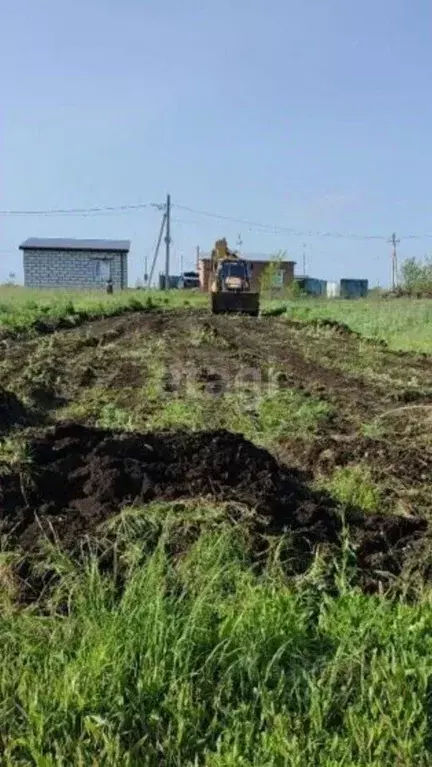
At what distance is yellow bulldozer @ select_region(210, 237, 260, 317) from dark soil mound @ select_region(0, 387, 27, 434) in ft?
73.6

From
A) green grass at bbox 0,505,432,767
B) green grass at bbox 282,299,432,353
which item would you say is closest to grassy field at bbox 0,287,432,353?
green grass at bbox 282,299,432,353

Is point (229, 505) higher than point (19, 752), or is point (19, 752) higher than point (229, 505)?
point (229, 505)

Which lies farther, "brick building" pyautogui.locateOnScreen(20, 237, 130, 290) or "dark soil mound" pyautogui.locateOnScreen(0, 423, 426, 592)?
"brick building" pyautogui.locateOnScreen(20, 237, 130, 290)

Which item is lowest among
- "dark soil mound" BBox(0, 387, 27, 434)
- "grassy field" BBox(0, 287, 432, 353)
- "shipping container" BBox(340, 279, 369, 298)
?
"dark soil mound" BBox(0, 387, 27, 434)

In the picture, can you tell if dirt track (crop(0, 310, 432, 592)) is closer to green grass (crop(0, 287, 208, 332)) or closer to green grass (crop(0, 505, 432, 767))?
green grass (crop(0, 505, 432, 767))

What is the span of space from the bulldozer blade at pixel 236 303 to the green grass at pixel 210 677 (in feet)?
93.9

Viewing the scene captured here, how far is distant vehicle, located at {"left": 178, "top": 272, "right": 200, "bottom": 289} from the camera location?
226 ft

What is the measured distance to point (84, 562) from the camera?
4.09 metres

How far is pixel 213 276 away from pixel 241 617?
3169 centimetres

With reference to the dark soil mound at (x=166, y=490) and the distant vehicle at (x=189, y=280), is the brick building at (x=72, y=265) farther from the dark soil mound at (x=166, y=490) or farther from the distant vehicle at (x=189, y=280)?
the dark soil mound at (x=166, y=490)

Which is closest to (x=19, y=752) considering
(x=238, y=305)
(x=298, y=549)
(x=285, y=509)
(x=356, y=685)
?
(x=356, y=685)

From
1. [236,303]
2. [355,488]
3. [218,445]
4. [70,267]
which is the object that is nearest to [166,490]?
[218,445]

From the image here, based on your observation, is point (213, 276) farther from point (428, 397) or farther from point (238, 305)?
point (428, 397)

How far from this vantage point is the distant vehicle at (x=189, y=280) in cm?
6894
